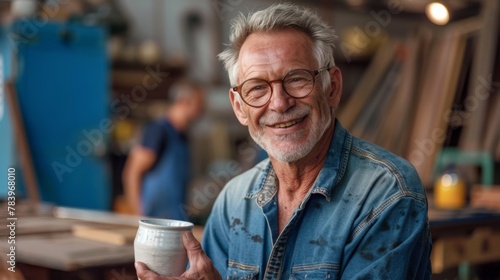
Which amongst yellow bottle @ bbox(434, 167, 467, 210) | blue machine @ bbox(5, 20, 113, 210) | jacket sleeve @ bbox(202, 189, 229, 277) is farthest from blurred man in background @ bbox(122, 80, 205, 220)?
jacket sleeve @ bbox(202, 189, 229, 277)

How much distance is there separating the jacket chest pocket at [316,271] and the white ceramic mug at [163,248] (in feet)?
0.96

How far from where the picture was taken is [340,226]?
1.65 metres

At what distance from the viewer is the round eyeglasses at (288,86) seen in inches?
66.7

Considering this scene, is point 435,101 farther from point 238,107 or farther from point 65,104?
point 238,107

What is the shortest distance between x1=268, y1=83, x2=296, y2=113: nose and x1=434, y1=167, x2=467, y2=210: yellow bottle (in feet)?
7.54

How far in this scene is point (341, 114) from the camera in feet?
18.9

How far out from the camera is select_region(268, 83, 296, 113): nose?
169 centimetres

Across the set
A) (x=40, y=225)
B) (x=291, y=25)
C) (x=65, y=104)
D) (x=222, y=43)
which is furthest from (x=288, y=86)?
(x=65, y=104)

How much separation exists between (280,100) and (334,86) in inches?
8.1

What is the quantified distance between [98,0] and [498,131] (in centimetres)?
402

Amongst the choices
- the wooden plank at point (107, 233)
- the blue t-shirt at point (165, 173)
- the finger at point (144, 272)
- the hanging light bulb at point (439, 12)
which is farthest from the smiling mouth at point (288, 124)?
the blue t-shirt at point (165, 173)

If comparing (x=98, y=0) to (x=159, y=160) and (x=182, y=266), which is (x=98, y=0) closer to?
(x=159, y=160)

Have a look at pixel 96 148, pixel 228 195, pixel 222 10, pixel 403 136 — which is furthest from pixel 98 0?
pixel 228 195

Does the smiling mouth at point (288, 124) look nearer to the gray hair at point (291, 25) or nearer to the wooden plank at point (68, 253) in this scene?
the gray hair at point (291, 25)
